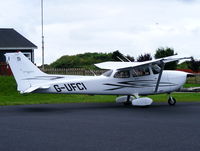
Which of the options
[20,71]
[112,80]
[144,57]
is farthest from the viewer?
[144,57]

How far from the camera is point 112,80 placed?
20.4 m

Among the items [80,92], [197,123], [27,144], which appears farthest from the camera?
[80,92]

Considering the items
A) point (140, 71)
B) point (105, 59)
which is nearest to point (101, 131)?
point (140, 71)

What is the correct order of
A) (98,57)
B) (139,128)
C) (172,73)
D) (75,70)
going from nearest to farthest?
(139,128), (172,73), (75,70), (98,57)

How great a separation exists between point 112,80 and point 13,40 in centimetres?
2746

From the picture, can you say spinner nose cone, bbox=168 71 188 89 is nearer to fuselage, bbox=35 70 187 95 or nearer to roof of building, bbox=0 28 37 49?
fuselage, bbox=35 70 187 95

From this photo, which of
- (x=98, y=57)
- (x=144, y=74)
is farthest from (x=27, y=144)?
(x=98, y=57)

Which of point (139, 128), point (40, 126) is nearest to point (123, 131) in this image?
point (139, 128)

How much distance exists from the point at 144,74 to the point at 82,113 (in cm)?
470

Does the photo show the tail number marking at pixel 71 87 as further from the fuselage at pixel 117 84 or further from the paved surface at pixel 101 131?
the paved surface at pixel 101 131

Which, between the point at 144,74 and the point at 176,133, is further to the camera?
the point at 144,74

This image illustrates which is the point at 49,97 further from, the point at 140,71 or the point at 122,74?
the point at 140,71

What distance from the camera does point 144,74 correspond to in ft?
68.6

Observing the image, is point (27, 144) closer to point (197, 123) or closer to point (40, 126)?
A: point (40, 126)
